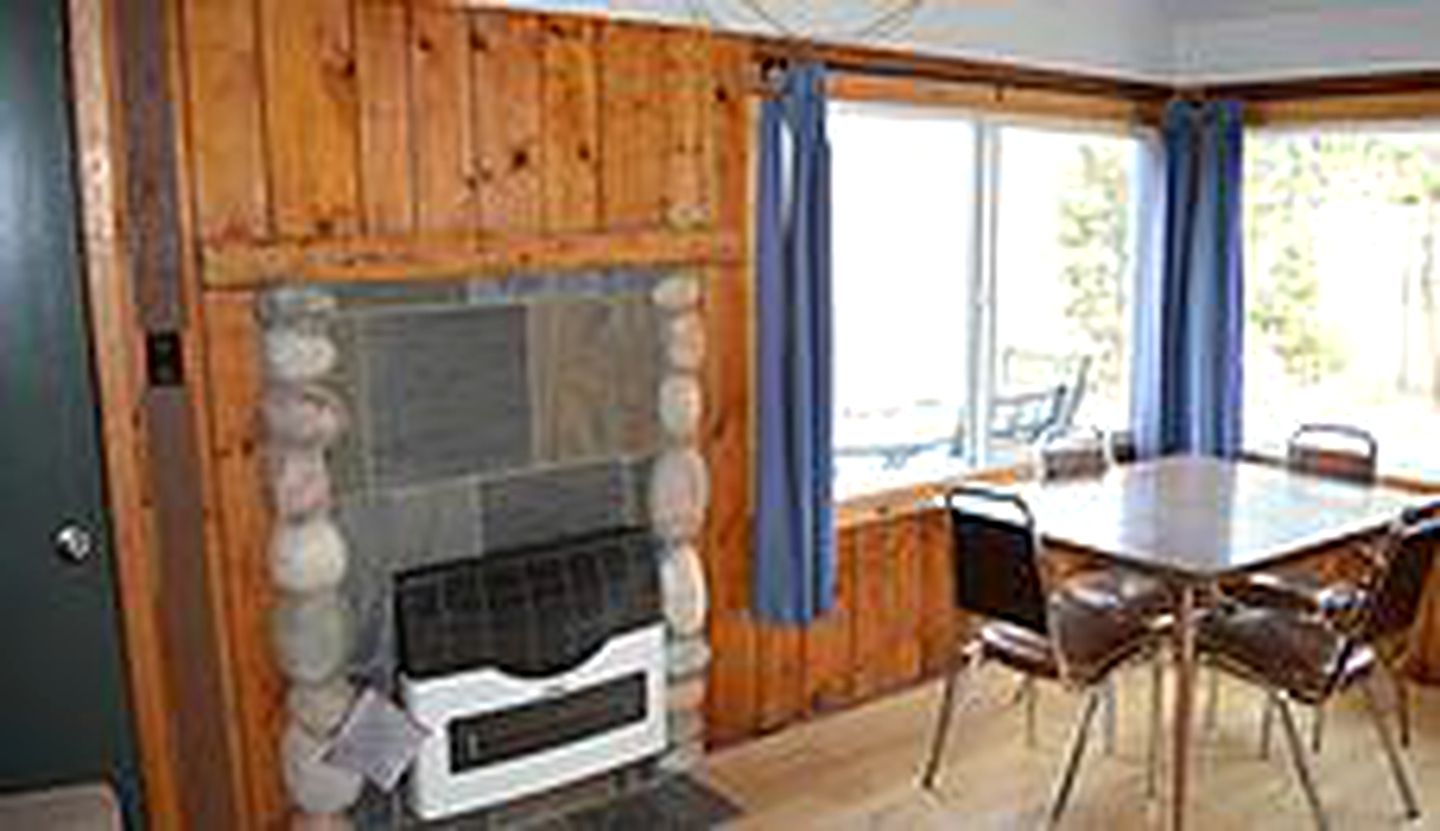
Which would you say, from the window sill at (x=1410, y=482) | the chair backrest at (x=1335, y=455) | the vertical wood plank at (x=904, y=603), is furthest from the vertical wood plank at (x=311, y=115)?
the window sill at (x=1410, y=482)

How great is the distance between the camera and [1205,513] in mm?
3225

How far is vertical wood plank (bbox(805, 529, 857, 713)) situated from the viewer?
3.71m

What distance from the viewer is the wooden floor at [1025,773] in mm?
3125

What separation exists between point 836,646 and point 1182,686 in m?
1.19

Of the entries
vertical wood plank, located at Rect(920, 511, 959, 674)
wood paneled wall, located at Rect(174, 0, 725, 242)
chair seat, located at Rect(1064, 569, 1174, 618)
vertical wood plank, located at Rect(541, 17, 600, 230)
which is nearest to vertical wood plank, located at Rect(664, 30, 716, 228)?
wood paneled wall, located at Rect(174, 0, 725, 242)

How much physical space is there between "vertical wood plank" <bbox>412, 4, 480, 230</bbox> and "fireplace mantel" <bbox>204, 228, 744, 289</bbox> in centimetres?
8

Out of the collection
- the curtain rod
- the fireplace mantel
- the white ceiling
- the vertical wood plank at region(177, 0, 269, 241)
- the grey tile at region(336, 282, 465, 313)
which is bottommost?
the grey tile at region(336, 282, 465, 313)

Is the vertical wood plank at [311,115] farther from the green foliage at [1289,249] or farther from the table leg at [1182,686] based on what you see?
the green foliage at [1289,249]

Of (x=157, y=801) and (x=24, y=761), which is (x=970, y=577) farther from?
(x=24, y=761)

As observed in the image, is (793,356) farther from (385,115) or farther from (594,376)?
(385,115)

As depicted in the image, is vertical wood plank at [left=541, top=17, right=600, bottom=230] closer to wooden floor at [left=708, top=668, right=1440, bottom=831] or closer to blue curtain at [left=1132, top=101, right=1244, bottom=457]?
wooden floor at [left=708, top=668, right=1440, bottom=831]

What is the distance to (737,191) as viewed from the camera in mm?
3340

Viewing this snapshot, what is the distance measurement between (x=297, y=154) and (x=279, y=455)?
66 cm

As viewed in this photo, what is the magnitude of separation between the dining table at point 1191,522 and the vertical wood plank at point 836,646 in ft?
1.95
